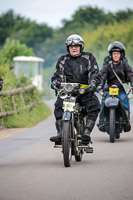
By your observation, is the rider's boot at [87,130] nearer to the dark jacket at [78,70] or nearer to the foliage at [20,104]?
the dark jacket at [78,70]

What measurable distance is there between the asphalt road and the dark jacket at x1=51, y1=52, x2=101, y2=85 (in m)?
1.21

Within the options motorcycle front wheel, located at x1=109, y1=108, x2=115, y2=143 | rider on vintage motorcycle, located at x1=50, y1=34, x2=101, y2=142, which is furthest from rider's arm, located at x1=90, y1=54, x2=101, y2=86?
motorcycle front wheel, located at x1=109, y1=108, x2=115, y2=143

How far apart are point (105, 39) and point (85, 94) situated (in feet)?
230

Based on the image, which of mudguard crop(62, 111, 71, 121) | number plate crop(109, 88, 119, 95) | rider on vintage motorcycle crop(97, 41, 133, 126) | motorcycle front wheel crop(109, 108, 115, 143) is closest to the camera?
mudguard crop(62, 111, 71, 121)

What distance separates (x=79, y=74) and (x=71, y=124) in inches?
37.2

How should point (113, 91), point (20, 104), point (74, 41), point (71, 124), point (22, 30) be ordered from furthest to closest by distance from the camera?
point (22, 30) → point (20, 104) → point (113, 91) → point (74, 41) → point (71, 124)

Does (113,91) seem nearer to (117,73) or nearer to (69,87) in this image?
(117,73)

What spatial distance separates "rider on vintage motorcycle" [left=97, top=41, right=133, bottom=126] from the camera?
14.9 meters

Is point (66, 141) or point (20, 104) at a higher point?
point (66, 141)

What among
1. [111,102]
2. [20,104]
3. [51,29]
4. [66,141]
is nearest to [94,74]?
[66,141]

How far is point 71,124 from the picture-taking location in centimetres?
993

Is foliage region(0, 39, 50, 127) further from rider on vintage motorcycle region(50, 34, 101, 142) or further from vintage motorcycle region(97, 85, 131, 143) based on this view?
rider on vintage motorcycle region(50, 34, 101, 142)

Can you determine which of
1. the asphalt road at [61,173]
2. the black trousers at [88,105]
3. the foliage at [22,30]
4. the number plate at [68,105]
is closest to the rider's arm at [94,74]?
the black trousers at [88,105]

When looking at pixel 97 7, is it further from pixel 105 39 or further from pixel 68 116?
pixel 68 116
